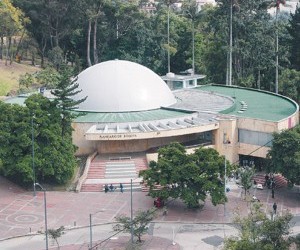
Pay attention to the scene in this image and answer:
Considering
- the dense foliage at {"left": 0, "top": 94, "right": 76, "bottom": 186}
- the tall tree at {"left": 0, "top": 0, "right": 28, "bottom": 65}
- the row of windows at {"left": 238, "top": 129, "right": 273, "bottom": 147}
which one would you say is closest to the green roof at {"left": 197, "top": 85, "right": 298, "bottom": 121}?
the row of windows at {"left": 238, "top": 129, "right": 273, "bottom": 147}

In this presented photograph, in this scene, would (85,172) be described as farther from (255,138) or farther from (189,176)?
(255,138)

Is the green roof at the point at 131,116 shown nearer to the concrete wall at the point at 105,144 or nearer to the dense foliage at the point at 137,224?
the concrete wall at the point at 105,144

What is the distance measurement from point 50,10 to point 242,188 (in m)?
50.2

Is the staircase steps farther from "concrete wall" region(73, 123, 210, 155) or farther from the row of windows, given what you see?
the row of windows

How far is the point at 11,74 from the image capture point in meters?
89.1

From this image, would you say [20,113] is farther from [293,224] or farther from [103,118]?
[293,224]

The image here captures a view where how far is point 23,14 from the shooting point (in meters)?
93.7

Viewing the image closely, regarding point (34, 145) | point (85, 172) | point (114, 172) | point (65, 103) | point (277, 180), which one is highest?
point (65, 103)

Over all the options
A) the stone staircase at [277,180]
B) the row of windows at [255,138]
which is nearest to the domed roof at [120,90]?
the row of windows at [255,138]

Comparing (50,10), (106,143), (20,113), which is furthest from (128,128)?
(50,10)

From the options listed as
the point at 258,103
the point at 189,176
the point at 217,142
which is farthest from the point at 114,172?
the point at 258,103

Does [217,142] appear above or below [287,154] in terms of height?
below

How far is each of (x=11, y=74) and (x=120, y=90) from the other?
3006cm

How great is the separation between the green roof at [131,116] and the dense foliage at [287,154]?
1200cm
